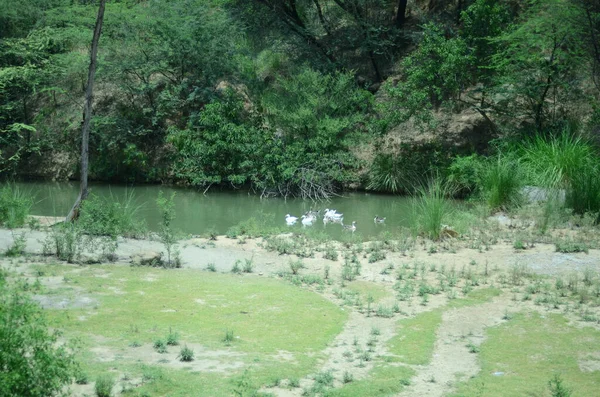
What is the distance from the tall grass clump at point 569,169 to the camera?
14109 millimetres

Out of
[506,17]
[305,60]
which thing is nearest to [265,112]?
[305,60]

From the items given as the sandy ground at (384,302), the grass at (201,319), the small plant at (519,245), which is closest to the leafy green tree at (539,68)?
the small plant at (519,245)

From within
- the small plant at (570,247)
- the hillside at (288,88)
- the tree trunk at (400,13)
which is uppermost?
the tree trunk at (400,13)

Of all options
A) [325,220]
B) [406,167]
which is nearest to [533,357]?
[325,220]

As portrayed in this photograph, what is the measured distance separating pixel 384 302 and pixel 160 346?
3.19m

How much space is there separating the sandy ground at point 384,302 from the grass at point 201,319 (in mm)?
178

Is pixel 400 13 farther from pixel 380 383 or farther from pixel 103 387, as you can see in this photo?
pixel 103 387

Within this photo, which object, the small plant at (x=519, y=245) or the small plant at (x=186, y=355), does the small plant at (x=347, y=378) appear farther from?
the small plant at (x=519, y=245)

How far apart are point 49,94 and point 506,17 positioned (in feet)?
54.3

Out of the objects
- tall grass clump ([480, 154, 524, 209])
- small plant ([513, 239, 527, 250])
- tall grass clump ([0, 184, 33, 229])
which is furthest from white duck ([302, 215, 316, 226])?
tall grass clump ([0, 184, 33, 229])

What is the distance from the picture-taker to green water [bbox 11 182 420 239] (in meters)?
16.2

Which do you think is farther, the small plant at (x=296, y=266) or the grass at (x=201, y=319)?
the small plant at (x=296, y=266)

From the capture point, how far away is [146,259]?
34.4 ft

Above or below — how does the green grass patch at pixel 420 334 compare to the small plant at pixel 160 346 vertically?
below
